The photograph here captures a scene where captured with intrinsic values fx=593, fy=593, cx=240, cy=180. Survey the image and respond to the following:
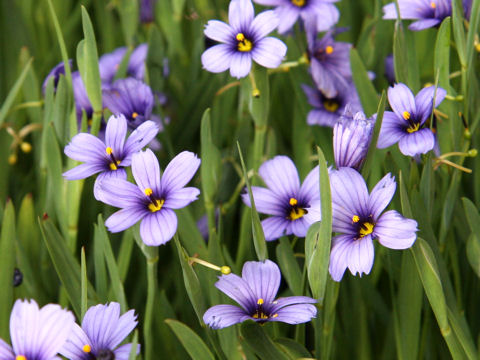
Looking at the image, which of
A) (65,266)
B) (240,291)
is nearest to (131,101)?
(65,266)

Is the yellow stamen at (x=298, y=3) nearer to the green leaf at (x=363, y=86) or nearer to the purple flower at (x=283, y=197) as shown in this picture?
the green leaf at (x=363, y=86)

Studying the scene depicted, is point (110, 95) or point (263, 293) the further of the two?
point (110, 95)

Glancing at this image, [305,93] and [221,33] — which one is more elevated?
[221,33]

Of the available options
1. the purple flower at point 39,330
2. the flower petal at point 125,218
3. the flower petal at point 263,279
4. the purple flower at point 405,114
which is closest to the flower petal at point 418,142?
the purple flower at point 405,114

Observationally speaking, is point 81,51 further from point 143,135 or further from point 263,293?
point 263,293

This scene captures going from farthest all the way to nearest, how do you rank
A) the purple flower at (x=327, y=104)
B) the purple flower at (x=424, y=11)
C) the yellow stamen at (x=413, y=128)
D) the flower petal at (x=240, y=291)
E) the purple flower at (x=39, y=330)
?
the purple flower at (x=327, y=104) → the purple flower at (x=424, y=11) → the yellow stamen at (x=413, y=128) → the flower petal at (x=240, y=291) → the purple flower at (x=39, y=330)

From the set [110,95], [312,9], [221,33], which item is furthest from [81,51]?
[312,9]

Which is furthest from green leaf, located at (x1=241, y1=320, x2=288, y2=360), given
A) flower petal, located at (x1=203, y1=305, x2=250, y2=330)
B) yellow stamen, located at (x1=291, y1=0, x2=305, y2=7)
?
yellow stamen, located at (x1=291, y1=0, x2=305, y2=7)

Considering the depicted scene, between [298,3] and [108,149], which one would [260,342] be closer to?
[108,149]

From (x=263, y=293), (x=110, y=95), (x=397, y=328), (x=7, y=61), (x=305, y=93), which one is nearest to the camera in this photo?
(x=263, y=293)
